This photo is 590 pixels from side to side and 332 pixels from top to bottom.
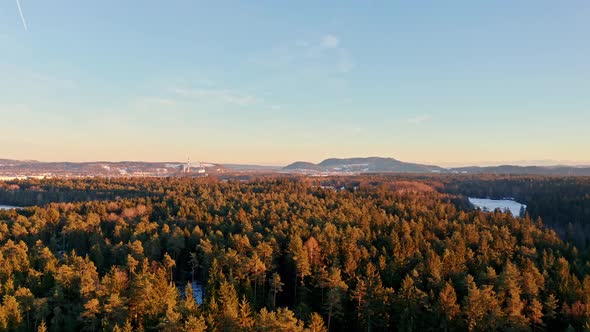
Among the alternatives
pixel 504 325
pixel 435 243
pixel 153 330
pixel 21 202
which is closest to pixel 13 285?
pixel 153 330

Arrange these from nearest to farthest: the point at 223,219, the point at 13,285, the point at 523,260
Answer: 1. the point at 13,285
2. the point at 523,260
3. the point at 223,219

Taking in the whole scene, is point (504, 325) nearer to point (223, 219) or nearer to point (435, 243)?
point (435, 243)

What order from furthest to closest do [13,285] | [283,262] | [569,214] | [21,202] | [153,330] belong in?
[21,202] → [569,214] → [283,262] → [13,285] → [153,330]

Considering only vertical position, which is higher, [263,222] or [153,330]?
[263,222]

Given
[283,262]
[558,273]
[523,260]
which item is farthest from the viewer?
[283,262]

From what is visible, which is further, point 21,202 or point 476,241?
point 21,202

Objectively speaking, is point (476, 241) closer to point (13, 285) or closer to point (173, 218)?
point (173, 218)

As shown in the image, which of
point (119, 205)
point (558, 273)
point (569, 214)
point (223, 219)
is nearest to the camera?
point (558, 273)

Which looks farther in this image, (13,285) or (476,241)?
(476,241)

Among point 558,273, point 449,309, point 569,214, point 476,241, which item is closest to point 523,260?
point 558,273
